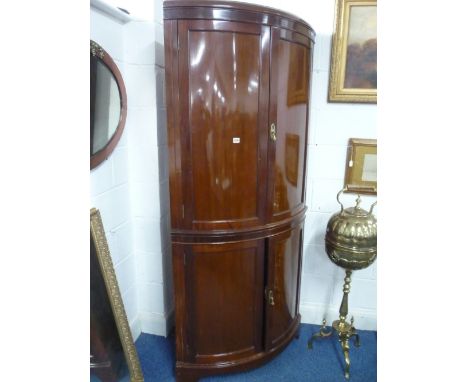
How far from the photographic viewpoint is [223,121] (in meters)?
1.27

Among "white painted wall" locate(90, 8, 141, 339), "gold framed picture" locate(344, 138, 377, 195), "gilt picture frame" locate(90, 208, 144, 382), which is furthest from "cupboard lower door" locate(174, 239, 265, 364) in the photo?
"gold framed picture" locate(344, 138, 377, 195)

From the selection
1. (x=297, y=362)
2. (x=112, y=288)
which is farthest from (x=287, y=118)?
(x=297, y=362)

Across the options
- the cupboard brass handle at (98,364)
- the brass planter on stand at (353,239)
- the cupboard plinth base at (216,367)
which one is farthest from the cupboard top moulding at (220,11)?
the cupboard plinth base at (216,367)

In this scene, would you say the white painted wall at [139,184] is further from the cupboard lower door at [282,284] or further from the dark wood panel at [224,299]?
the cupboard lower door at [282,284]

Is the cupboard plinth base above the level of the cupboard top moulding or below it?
below

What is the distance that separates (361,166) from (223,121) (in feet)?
3.09

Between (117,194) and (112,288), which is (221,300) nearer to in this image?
(112,288)

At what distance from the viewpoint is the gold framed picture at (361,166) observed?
1.75 meters

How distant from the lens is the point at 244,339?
62.6 inches

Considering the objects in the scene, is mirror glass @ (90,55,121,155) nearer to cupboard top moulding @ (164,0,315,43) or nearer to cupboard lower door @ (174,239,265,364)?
cupboard top moulding @ (164,0,315,43)

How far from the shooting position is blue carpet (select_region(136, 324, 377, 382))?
5.56ft

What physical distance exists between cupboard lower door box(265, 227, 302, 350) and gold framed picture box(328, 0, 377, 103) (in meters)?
0.79
